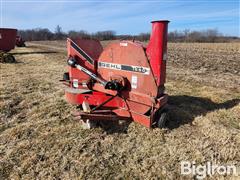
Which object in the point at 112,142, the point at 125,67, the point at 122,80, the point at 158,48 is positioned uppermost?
the point at 158,48

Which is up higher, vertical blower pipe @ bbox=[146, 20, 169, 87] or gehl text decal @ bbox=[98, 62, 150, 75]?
vertical blower pipe @ bbox=[146, 20, 169, 87]

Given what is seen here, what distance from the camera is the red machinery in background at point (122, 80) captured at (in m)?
4.13

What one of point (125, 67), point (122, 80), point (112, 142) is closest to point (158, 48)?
point (125, 67)

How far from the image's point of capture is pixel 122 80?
4.43m

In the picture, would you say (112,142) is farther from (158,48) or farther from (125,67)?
(158,48)

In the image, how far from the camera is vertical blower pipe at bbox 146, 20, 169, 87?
13.1ft

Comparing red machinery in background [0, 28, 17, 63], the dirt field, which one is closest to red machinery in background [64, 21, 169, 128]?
the dirt field

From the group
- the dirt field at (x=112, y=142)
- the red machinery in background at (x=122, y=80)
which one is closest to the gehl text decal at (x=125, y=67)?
the red machinery in background at (x=122, y=80)

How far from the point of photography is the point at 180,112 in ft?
16.5

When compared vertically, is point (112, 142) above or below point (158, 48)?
below

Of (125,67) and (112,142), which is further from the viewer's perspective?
(125,67)

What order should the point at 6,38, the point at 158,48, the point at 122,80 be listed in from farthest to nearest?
1. the point at 6,38
2. the point at 122,80
3. the point at 158,48

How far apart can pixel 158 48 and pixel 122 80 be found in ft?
2.71

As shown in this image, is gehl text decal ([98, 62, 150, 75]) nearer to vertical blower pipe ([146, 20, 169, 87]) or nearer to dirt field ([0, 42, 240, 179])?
vertical blower pipe ([146, 20, 169, 87])
